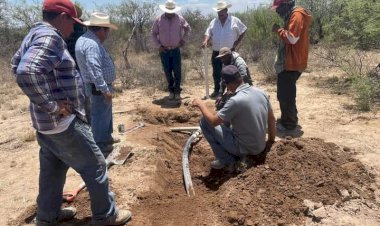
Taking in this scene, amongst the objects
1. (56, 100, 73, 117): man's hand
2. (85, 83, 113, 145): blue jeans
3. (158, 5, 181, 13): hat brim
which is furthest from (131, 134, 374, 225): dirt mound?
(158, 5, 181, 13): hat brim

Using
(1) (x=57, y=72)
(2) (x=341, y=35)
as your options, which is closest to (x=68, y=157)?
(1) (x=57, y=72)

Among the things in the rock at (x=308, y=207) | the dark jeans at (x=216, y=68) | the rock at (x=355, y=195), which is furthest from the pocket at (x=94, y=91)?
the dark jeans at (x=216, y=68)

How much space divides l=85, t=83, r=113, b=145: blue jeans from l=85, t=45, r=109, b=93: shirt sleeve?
36 centimetres

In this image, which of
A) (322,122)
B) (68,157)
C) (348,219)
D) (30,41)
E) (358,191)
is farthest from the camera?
(322,122)

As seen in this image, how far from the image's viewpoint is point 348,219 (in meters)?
4.08

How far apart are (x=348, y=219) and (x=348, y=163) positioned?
109 cm

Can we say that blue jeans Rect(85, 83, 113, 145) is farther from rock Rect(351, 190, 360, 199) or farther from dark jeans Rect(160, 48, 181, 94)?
rock Rect(351, 190, 360, 199)

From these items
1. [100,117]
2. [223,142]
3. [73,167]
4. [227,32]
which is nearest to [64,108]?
[73,167]

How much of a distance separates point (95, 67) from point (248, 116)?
6.64ft

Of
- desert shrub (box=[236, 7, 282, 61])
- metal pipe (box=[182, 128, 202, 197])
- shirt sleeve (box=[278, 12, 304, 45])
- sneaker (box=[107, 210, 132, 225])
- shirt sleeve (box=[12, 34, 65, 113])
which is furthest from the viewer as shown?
desert shrub (box=[236, 7, 282, 61])

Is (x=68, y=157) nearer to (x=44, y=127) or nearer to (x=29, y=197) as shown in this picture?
(x=44, y=127)

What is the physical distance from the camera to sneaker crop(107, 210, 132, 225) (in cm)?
398

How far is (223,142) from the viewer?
5.21m

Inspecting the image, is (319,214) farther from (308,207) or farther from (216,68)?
(216,68)
